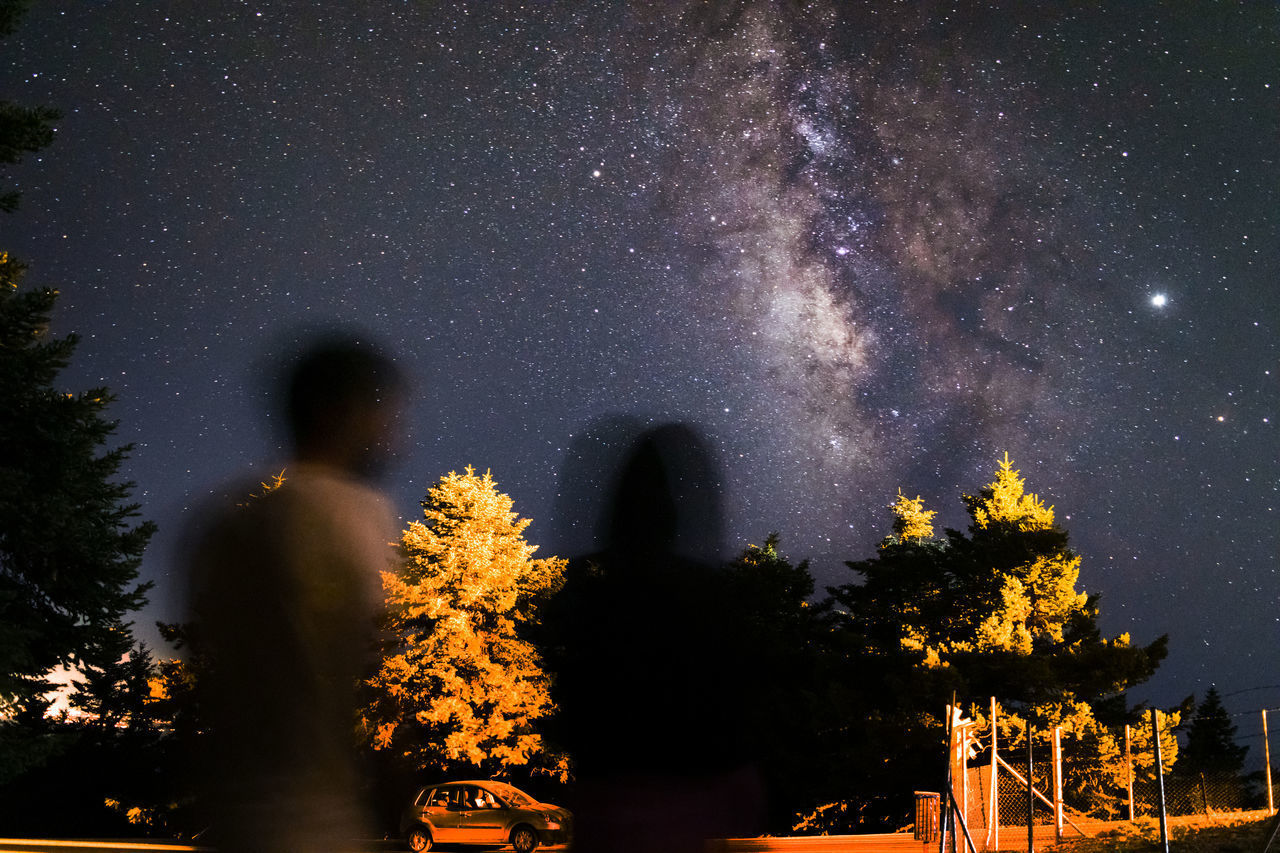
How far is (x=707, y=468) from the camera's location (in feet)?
9.10

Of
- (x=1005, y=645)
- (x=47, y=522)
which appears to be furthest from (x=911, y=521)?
(x=47, y=522)

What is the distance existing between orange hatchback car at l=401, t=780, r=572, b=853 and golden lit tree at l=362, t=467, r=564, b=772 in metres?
5.55

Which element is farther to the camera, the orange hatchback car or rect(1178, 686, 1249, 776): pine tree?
rect(1178, 686, 1249, 776): pine tree

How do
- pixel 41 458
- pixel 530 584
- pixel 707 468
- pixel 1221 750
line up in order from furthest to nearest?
1. pixel 1221 750
2. pixel 530 584
3. pixel 41 458
4. pixel 707 468

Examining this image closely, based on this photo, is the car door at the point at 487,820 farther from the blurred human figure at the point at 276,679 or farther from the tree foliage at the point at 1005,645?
the blurred human figure at the point at 276,679

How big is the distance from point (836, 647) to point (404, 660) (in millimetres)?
14585

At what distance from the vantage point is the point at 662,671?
283cm

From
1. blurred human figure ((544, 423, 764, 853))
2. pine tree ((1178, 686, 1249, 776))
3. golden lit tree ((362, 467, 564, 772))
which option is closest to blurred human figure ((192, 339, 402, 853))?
blurred human figure ((544, 423, 764, 853))

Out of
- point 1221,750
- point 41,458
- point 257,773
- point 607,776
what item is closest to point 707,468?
point 607,776

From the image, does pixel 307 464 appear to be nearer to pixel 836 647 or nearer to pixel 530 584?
pixel 530 584

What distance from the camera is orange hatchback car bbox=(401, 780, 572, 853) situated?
19203 mm

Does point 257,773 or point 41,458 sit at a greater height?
point 41,458

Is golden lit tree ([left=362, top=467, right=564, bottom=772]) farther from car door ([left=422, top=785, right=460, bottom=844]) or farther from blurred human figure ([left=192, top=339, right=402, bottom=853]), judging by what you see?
blurred human figure ([left=192, top=339, right=402, bottom=853])

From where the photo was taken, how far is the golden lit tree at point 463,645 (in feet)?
86.7
